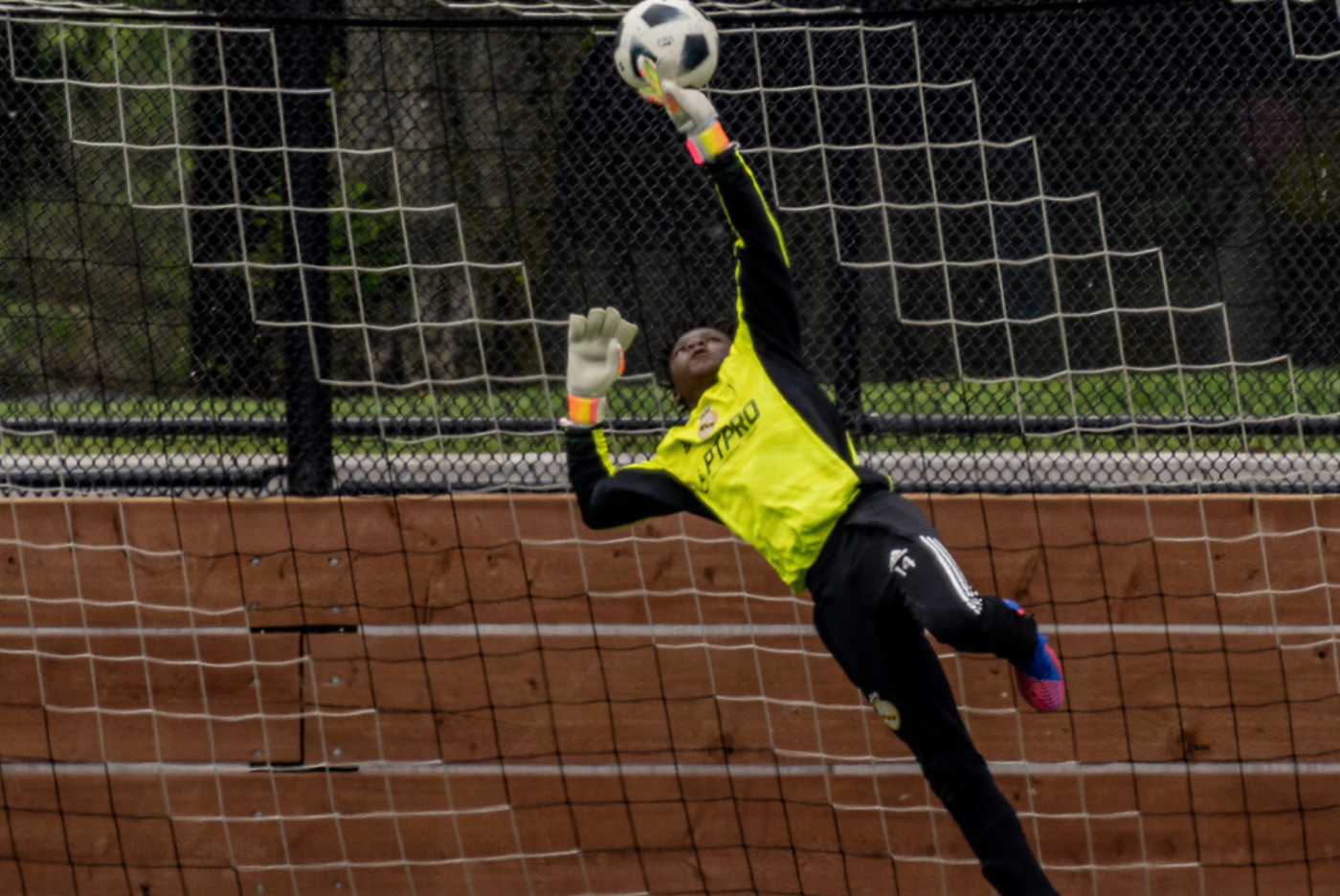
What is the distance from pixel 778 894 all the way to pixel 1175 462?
6.12ft

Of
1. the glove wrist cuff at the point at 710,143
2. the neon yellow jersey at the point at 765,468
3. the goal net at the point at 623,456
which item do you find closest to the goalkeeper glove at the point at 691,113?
the glove wrist cuff at the point at 710,143

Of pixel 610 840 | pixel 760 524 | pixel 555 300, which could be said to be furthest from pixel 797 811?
pixel 555 300

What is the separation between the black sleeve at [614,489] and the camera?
11.1 ft

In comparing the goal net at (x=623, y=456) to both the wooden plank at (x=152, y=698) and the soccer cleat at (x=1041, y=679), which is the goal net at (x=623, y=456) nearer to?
the wooden plank at (x=152, y=698)

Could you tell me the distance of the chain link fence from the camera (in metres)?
4.37

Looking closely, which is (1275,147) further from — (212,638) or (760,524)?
(212,638)

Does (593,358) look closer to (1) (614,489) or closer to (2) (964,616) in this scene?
(1) (614,489)

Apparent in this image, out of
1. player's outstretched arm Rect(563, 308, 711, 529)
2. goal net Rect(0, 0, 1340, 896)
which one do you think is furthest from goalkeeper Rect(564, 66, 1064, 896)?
goal net Rect(0, 0, 1340, 896)

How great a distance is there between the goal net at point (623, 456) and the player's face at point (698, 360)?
78cm

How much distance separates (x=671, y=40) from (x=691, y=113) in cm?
19

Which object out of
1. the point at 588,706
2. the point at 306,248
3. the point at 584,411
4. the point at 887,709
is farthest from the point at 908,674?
the point at 306,248

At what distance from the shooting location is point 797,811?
4.20 metres

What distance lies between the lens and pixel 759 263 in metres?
3.10

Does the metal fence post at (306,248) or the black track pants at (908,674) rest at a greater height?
the metal fence post at (306,248)
